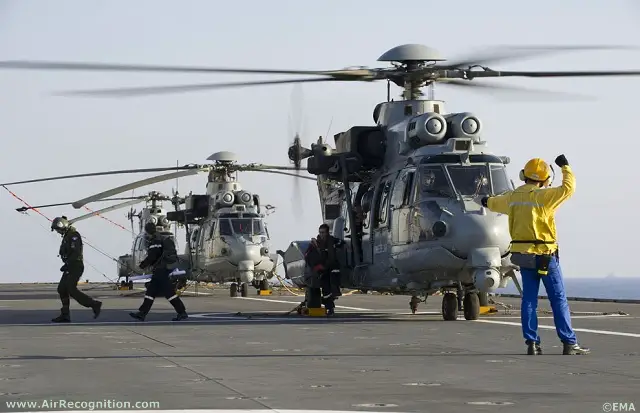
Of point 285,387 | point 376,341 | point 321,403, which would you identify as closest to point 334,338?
point 376,341

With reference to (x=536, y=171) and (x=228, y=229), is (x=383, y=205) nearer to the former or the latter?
(x=536, y=171)

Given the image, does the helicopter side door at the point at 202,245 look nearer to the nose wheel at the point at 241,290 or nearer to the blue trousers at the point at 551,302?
the nose wheel at the point at 241,290

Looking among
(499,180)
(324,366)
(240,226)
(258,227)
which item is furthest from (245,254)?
(324,366)

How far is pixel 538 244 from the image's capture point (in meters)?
12.5

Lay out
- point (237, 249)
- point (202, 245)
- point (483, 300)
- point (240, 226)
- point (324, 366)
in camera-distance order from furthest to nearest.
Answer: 1. point (202, 245)
2. point (240, 226)
3. point (237, 249)
4. point (483, 300)
5. point (324, 366)

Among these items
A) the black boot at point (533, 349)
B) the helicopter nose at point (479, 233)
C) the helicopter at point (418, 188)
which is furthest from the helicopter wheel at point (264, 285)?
the black boot at point (533, 349)

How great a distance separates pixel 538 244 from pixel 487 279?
574cm

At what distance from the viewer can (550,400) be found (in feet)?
26.6

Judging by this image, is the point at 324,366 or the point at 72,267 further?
the point at 72,267

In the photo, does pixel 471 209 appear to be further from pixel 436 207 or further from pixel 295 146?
pixel 295 146

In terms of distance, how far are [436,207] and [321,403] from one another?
11.3 metres

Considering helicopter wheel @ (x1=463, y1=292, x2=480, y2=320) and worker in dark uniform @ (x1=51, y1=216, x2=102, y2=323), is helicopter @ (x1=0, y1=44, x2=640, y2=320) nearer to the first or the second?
helicopter wheel @ (x1=463, y1=292, x2=480, y2=320)

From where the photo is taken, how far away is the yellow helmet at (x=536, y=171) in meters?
12.9

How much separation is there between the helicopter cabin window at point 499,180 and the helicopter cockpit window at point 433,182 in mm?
827
